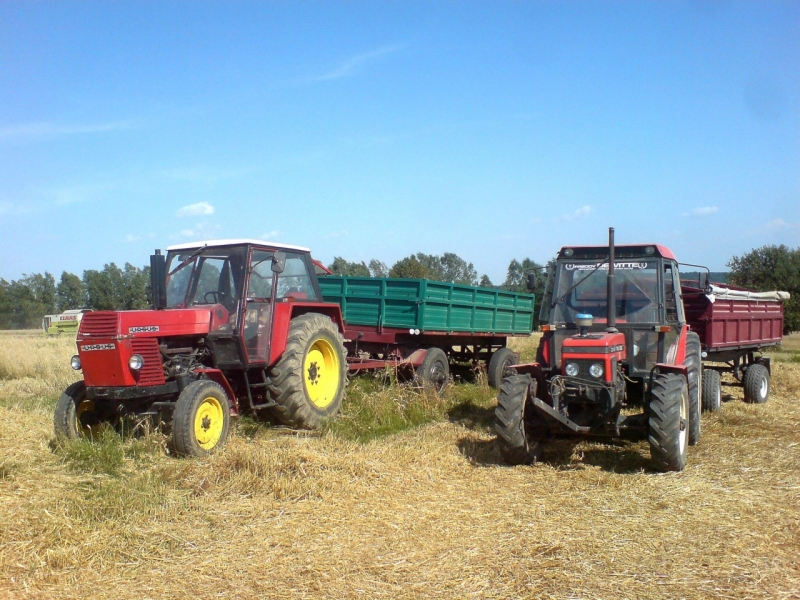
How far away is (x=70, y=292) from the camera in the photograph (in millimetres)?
51844

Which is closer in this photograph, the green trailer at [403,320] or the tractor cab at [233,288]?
the tractor cab at [233,288]

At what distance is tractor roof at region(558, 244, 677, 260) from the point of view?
23.6ft

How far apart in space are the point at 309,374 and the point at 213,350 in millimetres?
1291

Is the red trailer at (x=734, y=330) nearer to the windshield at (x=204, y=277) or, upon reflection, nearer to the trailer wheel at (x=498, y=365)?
the trailer wheel at (x=498, y=365)

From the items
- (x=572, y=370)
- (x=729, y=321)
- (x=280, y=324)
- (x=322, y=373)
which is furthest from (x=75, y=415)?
(x=729, y=321)

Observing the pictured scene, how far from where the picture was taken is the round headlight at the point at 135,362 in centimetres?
646

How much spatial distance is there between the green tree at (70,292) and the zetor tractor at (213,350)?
46.6 meters

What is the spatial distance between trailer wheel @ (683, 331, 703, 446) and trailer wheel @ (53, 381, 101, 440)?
5.86m

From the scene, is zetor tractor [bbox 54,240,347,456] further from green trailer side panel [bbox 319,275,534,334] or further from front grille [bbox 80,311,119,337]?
green trailer side panel [bbox 319,275,534,334]

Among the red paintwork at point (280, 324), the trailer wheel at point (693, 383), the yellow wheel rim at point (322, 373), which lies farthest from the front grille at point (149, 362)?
the trailer wheel at point (693, 383)

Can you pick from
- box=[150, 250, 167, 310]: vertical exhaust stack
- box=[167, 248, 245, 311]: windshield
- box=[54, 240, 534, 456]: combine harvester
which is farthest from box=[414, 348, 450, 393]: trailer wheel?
box=[150, 250, 167, 310]: vertical exhaust stack

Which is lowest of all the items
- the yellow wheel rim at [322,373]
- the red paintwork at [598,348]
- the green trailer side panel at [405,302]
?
the yellow wheel rim at [322,373]

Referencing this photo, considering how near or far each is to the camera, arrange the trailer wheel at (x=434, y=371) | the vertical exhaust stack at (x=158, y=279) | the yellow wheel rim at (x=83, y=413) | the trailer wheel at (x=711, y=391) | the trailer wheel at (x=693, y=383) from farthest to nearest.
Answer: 1. the trailer wheel at (x=434, y=371)
2. the trailer wheel at (x=711, y=391)
3. the trailer wheel at (x=693, y=383)
4. the vertical exhaust stack at (x=158, y=279)
5. the yellow wheel rim at (x=83, y=413)

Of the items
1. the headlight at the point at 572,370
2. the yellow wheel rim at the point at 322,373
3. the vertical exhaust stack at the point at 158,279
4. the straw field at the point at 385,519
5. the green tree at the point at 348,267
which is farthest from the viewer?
the green tree at the point at 348,267
